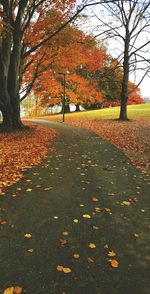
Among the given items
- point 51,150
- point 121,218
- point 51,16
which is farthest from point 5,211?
point 51,16

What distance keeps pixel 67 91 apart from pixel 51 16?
26.2 m

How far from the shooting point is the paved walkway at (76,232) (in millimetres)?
4164

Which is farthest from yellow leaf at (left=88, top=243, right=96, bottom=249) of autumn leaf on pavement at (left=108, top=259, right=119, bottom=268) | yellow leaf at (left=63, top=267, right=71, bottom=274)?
yellow leaf at (left=63, top=267, right=71, bottom=274)

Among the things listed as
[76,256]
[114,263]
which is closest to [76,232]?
[76,256]

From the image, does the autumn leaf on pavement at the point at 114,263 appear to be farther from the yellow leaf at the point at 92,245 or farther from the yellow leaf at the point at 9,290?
the yellow leaf at the point at 9,290

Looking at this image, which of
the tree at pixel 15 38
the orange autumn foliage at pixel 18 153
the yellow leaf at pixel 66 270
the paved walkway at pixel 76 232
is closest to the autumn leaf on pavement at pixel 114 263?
the paved walkway at pixel 76 232

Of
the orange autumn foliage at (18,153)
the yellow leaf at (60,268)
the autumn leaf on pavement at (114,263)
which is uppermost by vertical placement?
the orange autumn foliage at (18,153)

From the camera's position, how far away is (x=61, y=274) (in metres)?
4.27

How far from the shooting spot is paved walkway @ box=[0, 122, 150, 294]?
416cm

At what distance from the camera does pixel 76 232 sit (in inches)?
216

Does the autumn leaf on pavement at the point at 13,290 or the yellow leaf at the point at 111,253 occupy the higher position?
the yellow leaf at the point at 111,253

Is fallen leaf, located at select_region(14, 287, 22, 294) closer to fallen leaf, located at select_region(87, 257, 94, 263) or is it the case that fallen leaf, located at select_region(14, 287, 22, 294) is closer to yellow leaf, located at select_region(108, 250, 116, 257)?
fallen leaf, located at select_region(87, 257, 94, 263)

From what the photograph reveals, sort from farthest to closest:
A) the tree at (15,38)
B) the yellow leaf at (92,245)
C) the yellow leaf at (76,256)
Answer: the tree at (15,38), the yellow leaf at (92,245), the yellow leaf at (76,256)

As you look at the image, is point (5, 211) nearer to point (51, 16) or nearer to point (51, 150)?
point (51, 150)
